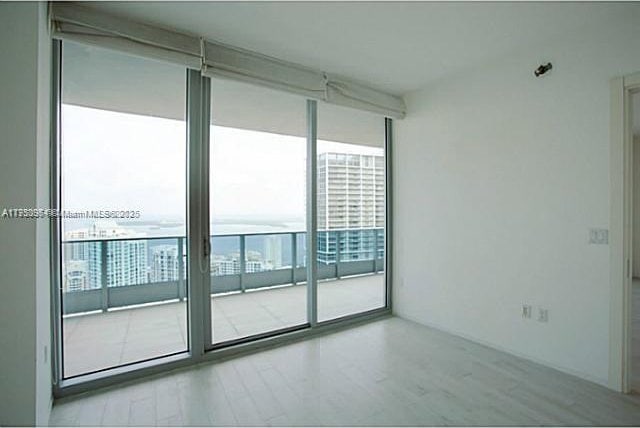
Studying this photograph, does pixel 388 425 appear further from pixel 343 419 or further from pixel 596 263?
→ pixel 596 263

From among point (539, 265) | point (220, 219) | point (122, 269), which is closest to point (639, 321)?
point (539, 265)

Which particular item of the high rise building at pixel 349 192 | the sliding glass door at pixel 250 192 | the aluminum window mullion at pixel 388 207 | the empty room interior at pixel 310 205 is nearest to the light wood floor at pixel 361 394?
the empty room interior at pixel 310 205

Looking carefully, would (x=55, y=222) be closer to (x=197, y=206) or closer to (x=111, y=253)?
(x=197, y=206)

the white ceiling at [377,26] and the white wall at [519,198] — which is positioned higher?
the white ceiling at [377,26]

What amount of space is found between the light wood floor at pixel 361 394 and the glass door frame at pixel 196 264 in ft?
0.40

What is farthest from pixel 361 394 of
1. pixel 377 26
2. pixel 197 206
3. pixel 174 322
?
pixel 377 26

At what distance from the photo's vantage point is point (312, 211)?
350cm

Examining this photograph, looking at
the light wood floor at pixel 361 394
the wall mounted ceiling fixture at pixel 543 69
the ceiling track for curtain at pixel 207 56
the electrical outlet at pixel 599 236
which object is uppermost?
the ceiling track for curtain at pixel 207 56

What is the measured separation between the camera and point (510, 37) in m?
2.66

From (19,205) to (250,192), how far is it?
2.07 meters

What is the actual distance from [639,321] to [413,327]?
2.58 m

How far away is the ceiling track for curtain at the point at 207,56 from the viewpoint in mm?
2225

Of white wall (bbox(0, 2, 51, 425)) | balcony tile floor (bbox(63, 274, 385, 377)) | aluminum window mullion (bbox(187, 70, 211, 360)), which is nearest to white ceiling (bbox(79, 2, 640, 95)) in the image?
aluminum window mullion (bbox(187, 70, 211, 360))

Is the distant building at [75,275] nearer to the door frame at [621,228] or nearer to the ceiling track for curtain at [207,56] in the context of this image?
the ceiling track for curtain at [207,56]
